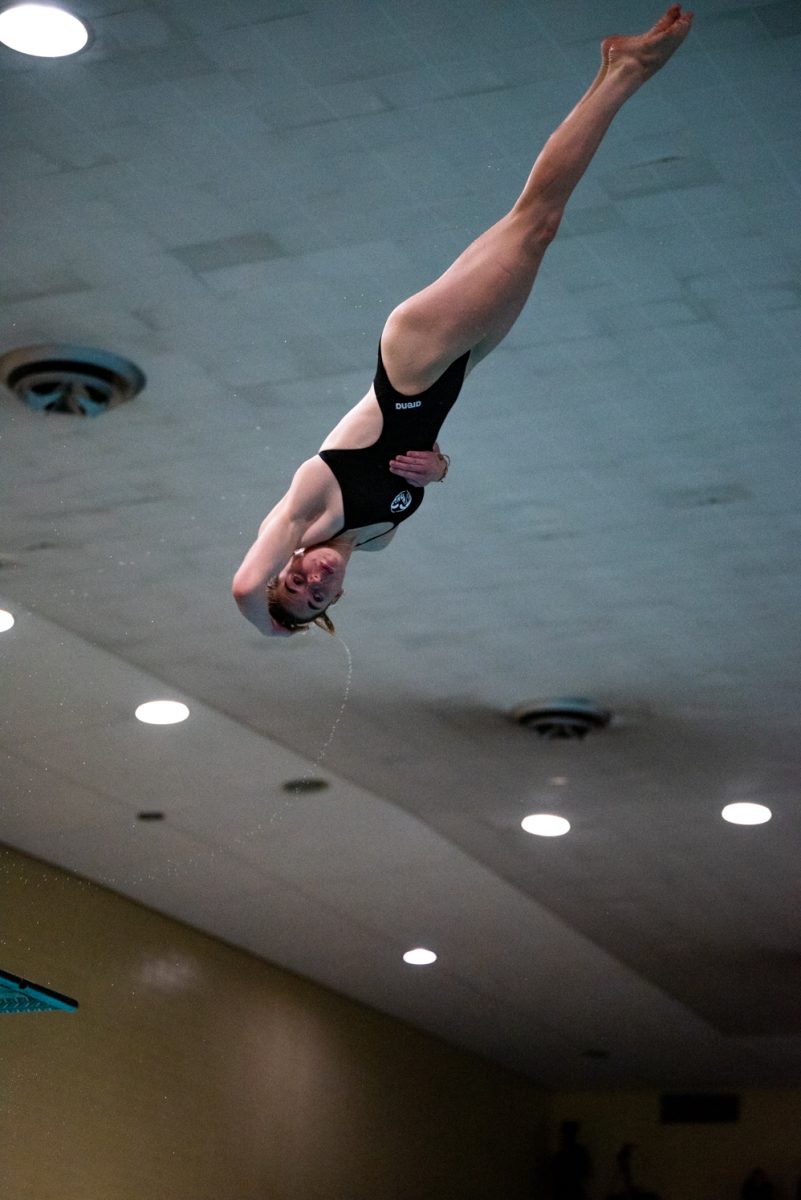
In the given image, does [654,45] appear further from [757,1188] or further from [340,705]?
[757,1188]

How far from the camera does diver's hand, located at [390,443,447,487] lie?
15.7 ft

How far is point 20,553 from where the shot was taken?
7.13 metres

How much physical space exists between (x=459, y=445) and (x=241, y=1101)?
26.9 ft

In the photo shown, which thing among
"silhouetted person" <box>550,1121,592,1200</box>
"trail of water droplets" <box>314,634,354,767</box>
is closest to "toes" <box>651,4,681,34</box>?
"trail of water droplets" <box>314,634,354,767</box>

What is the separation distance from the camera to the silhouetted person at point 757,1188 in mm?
17141

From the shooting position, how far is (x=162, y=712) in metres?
8.66

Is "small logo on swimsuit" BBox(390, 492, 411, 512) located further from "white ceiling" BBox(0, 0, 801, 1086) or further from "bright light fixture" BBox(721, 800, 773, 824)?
"bright light fixture" BBox(721, 800, 773, 824)

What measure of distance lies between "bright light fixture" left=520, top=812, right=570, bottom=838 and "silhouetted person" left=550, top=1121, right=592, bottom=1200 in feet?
28.9

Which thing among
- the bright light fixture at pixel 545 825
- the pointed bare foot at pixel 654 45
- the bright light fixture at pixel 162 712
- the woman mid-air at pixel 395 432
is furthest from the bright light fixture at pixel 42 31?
the bright light fixture at pixel 545 825

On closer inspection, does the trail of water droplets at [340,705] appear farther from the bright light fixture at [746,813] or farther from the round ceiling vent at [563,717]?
the bright light fixture at [746,813]

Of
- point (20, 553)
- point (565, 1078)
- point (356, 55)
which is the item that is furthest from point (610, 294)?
point (565, 1078)

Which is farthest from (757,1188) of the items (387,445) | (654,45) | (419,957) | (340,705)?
(654,45)

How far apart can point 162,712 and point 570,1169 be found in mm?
11099

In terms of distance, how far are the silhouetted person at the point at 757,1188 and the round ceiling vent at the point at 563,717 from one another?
1037 centimetres
